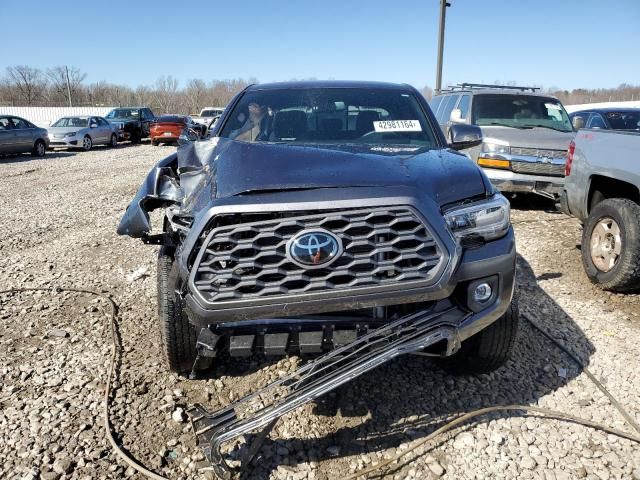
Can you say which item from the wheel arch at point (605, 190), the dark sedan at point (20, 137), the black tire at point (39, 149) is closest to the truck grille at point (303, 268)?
the wheel arch at point (605, 190)

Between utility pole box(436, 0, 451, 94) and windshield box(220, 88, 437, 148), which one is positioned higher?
utility pole box(436, 0, 451, 94)

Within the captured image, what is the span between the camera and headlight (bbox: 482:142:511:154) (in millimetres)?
7454

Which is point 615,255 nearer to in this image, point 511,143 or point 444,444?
point 444,444

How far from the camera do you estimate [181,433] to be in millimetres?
2695

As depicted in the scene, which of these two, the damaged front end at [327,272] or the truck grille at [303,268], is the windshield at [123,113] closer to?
the damaged front end at [327,272]

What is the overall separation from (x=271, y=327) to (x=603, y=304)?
329 centimetres

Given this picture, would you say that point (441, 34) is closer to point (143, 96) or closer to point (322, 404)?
point (322, 404)

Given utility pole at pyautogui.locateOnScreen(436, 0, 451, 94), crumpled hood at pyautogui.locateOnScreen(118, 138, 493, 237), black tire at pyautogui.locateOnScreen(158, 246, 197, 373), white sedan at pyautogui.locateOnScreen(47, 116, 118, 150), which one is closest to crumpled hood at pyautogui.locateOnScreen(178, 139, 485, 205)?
crumpled hood at pyautogui.locateOnScreen(118, 138, 493, 237)

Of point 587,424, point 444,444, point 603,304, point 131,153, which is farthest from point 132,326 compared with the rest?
point 131,153

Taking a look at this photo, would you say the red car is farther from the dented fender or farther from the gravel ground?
the dented fender

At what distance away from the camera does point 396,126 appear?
3596 millimetres

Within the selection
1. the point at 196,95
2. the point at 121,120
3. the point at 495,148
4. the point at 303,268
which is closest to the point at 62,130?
the point at 121,120

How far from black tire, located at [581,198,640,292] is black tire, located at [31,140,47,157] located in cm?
1847

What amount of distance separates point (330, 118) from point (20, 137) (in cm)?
1713
